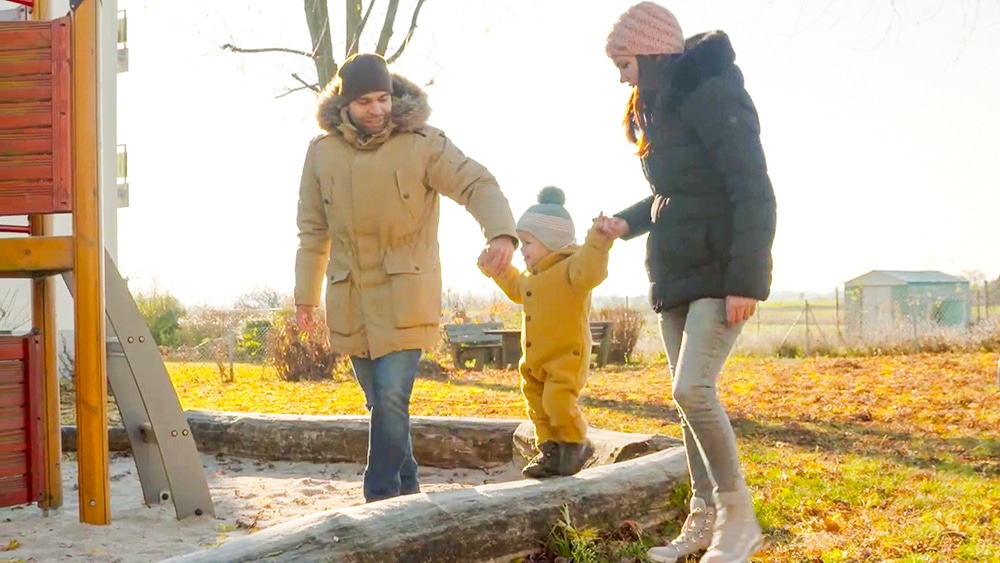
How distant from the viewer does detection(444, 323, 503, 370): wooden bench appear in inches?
682

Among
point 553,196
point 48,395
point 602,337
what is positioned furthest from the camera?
point 602,337

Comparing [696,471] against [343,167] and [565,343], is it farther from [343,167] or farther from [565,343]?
[343,167]

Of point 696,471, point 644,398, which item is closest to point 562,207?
point 696,471

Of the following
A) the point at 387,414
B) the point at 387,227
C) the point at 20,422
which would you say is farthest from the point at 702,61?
the point at 20,422

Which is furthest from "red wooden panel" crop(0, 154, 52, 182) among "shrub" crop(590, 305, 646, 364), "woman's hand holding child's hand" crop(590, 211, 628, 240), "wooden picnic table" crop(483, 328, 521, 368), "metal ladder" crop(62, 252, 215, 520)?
"shrub" crop(590, 305, 646, 364)

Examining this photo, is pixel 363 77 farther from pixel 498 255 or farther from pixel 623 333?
pixel 623 333

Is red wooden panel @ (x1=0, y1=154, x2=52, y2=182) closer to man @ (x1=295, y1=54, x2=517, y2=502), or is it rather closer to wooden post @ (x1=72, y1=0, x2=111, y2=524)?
wooden post @ (x1=72, y1=0, x2=111, y2=524)

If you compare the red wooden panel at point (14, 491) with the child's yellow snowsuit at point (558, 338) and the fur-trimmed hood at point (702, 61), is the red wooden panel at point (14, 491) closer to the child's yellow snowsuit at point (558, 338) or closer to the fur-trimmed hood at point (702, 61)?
the child's yellow snowsuit at point (558, 338)

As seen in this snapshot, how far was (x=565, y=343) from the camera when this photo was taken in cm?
441

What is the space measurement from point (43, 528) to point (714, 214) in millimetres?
2966

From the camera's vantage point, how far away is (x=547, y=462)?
4438mm

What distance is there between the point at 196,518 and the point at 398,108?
1917mm

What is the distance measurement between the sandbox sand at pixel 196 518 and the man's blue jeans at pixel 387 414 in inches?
21.8

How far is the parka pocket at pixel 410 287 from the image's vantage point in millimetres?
3936
